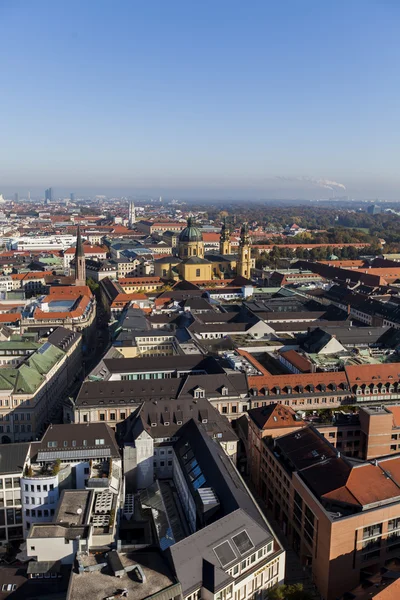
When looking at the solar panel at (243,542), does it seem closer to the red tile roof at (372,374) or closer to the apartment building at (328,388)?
the apartment building at (328,388)

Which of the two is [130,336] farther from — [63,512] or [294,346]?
[63,512]

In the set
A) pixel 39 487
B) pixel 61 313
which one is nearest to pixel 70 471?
pixel 39 487

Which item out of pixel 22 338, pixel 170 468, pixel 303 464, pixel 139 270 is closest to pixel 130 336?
pixel 22 338

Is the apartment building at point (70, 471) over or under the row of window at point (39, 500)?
over

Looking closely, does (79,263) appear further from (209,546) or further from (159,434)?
(209,546)

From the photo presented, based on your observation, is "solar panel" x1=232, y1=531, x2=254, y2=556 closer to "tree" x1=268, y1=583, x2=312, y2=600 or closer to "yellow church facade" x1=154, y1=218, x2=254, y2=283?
"tree" x1=268, y1=583, x2=312, y2=600

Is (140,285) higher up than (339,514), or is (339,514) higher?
(339,514)

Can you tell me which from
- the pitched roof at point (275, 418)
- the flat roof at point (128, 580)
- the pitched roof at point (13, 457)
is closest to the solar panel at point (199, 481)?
the flat roof at point (128, 580)
